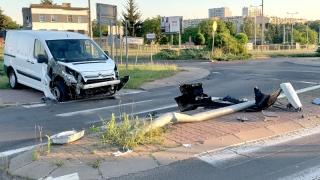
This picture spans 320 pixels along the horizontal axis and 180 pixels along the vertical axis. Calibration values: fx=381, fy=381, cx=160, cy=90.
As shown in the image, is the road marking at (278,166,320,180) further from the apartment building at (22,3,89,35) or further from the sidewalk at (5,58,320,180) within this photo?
the apartment building at (22,3,89,35)

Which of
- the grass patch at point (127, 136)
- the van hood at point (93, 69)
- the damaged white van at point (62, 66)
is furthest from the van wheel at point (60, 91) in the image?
the grass patch at point (127, 136)

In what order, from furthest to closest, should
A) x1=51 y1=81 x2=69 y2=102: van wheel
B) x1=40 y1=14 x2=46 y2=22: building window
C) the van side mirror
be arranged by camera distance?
x1=40 y1=14 x2=46 y2=22: building window < the van side mirror < x1=51 y1=81 x2=69 y2=102: van wheel

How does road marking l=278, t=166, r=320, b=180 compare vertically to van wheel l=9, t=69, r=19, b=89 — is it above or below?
below

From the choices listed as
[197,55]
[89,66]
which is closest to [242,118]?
[89,66]

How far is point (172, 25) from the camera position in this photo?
53031mm

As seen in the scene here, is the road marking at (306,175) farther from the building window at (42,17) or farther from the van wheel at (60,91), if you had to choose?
the building window at (42,17)

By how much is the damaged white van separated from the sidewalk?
4510mm

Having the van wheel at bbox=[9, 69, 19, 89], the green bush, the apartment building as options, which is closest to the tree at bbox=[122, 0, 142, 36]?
the apartment building

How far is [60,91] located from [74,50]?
1.58 m

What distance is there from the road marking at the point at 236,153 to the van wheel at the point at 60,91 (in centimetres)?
630

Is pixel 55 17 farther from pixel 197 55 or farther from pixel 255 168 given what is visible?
pixel 255 168

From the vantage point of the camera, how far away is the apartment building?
69.1 meters

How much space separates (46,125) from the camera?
8109 millimetres

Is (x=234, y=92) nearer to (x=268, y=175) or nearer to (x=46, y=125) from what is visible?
(x=46, y=125)
